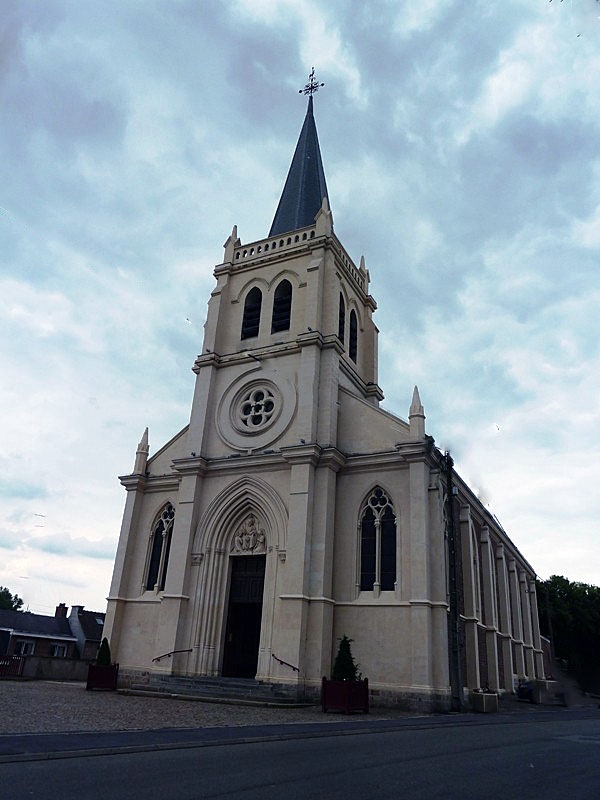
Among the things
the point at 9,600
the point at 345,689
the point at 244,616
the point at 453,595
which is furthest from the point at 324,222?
the point at 9,600

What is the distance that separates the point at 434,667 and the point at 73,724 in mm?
13277

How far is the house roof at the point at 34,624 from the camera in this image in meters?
45.6

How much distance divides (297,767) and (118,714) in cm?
764

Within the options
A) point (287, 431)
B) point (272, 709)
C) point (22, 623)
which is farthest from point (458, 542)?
point (22, 623)

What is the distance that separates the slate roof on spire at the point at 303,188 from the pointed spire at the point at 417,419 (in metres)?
13.6

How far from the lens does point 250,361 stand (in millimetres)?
29125

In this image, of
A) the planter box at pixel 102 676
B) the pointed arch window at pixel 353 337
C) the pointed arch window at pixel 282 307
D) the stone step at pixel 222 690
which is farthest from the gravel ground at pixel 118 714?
the pointed arch window at pixel 353 337

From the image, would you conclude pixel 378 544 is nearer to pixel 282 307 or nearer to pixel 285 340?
pixel 285 340

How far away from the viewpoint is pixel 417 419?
24.1 meters

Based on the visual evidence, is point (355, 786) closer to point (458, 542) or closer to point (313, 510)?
point (313, 510)

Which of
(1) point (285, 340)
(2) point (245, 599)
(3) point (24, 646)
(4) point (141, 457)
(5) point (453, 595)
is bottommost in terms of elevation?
(3) point (24, 646)

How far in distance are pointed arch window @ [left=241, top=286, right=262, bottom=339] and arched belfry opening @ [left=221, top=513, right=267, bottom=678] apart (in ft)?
31.8

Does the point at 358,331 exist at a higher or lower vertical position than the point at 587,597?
higher

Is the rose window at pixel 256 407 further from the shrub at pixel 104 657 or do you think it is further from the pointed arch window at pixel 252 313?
the shrub at pixel 104 657
